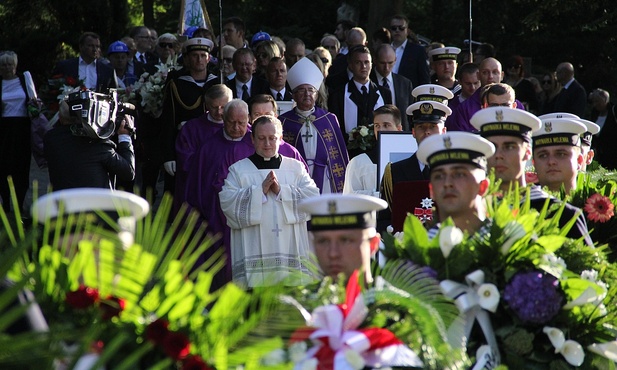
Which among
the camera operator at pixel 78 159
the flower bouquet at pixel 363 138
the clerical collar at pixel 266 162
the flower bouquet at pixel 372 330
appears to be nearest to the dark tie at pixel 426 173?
the clerical collar at pixel 266 162

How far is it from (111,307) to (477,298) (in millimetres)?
2282

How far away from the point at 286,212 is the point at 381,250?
3.80m

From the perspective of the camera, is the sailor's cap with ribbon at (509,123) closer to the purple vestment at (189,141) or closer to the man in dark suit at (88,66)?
the purple vestment at (189,141)

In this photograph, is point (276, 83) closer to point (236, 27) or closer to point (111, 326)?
point (236, 27)

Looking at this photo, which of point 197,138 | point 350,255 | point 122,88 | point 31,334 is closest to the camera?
point 31,334

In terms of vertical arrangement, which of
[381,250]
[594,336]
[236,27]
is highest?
[236,27]

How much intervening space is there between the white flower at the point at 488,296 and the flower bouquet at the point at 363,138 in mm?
5879

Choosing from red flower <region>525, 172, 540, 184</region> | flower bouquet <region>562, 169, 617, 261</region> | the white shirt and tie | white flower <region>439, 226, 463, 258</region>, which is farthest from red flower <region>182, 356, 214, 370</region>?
the white shirt and tie

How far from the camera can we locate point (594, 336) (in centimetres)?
564

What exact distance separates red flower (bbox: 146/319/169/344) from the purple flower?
7.55 feet

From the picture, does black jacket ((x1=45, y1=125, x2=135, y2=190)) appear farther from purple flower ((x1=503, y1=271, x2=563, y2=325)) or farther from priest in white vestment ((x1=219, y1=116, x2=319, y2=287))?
purple flower ((x1=503, y1=271, x2=563, y2=325))

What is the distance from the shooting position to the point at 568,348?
17.9ft

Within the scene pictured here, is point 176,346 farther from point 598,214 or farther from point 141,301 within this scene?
point 598,214

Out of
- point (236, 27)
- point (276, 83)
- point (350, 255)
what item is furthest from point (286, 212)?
point (236, 27)
